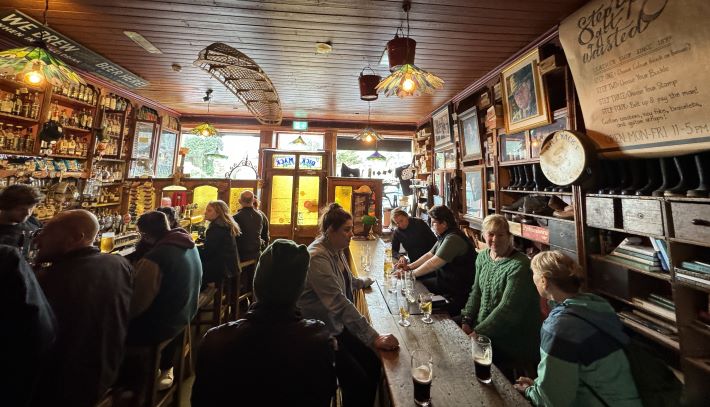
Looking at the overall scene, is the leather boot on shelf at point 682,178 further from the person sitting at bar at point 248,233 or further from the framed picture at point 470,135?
the person sitting at bar at point 248,233

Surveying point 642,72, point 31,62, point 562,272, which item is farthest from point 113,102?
point 642,72

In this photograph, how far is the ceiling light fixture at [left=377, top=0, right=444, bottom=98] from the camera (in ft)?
7.25

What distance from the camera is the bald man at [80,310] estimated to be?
1.36 metres

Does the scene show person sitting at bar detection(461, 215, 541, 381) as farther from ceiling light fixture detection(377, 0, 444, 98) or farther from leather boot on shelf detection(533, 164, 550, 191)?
leather boot on shelf detection(533, 164, 550, 191)

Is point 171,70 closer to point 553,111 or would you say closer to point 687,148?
point 553,111

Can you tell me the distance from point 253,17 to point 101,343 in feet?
10.0

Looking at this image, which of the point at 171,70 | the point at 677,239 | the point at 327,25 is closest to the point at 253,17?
the point at 327,25

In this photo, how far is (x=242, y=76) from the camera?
8.04 feet

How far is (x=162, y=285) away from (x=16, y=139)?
3979 mm

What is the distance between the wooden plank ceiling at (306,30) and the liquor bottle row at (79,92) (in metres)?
0.94

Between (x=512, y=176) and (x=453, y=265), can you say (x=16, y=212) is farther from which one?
(x=512, y=176)

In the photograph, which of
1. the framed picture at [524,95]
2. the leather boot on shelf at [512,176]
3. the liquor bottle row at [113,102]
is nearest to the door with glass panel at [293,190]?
the liquor bottle row at [113,102]

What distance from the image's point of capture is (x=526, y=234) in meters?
3.42

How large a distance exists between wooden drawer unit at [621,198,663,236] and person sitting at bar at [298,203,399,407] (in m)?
2.15
